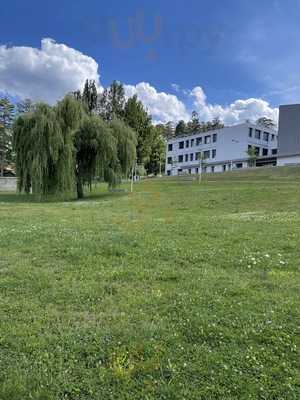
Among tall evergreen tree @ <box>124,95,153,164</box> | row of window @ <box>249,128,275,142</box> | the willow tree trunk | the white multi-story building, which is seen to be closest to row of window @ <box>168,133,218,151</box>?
the white multi-story building

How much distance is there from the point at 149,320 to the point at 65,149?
54.8ft

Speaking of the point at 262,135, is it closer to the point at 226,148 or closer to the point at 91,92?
the point at 226,148

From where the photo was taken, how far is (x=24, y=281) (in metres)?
4.22

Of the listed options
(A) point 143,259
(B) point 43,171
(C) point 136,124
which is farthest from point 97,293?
(C) point 136,124

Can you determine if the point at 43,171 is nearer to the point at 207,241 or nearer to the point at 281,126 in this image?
the point at 207,241

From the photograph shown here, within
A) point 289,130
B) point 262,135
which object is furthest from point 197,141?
point 289,130

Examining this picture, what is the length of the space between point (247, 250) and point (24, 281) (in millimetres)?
3767

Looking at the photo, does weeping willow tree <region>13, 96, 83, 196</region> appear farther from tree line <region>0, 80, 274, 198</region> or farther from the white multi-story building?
the white multi-story building

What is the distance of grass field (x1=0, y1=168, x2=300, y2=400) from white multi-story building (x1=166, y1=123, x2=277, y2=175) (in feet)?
153

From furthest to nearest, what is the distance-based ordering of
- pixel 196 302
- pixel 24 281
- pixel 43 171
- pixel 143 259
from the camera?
pixel 43 171 → pixel 143 259 → pixel 24 281 → pixel 196 302

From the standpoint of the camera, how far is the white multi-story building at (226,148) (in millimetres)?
52094

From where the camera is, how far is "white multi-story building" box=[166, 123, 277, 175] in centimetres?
5209

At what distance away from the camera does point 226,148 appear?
54.2 m

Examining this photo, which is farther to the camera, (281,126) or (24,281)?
(281,126)
